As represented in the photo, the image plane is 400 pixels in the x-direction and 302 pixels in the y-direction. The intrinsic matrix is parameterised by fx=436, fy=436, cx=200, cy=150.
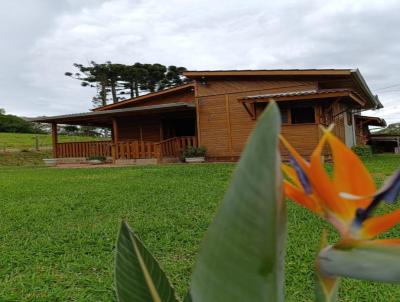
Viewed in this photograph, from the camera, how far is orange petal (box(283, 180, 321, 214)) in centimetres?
50

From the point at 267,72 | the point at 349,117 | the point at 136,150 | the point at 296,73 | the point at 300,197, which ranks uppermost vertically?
the point at 267,72

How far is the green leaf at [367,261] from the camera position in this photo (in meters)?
0.47

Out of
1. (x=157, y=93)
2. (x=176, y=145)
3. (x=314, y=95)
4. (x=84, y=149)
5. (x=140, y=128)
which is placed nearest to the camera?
(x=314, y=95)

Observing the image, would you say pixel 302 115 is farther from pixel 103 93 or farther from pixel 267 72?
pixel 103 93

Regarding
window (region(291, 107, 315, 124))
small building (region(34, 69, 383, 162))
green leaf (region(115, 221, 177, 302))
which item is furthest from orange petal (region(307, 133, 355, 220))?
window (region(291, 107, 315, 124))

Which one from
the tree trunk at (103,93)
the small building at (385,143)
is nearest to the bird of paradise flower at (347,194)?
the small building at (385,143)

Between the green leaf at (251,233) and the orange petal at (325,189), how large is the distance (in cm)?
5

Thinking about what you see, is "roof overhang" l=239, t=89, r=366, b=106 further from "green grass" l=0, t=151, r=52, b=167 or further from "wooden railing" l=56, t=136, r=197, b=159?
"green grass" l=0, t=151, r=52, b=167

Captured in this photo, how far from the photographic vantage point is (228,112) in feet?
52.0

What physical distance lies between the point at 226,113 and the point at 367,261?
1553cm

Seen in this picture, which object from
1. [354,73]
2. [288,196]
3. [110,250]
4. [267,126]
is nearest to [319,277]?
[288,196]

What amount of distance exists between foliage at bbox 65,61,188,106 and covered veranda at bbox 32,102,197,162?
18968mm

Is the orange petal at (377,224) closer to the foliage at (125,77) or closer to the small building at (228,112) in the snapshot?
the small building at (228,112)

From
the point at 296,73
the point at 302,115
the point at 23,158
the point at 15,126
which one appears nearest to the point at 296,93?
the point at 296,73
